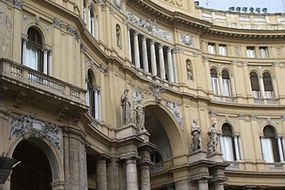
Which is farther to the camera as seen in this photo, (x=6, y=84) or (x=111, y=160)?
(x=111, y=160)

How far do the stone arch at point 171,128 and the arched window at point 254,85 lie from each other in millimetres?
10163

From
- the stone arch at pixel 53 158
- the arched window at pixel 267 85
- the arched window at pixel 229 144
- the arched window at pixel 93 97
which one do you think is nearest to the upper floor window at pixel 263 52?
the arched window at pixel 267 85

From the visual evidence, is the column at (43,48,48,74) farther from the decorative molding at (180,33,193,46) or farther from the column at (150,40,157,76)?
the decorative molding at (180,33,193,46)

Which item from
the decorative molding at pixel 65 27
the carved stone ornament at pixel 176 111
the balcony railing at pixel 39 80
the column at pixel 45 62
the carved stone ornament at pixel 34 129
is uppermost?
the decorative molding at pixel 65 27

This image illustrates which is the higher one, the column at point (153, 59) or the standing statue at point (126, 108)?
the column at point (153, 59)

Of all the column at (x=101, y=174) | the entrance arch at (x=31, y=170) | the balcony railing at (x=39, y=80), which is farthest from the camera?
the column at (x=101, y=174)

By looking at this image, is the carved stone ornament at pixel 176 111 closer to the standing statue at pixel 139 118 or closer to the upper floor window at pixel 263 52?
the standing statue at pixel 139 118

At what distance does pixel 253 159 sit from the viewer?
1870 inches

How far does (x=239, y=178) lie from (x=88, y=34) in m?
18.5

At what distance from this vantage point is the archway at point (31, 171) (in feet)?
102

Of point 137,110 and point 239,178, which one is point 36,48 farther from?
point 239,178

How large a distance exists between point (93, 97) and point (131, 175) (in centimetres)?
543

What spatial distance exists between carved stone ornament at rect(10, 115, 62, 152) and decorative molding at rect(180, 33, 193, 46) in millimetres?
20783

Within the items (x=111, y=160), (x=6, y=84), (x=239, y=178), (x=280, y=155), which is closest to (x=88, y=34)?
(x=111, y=160)
